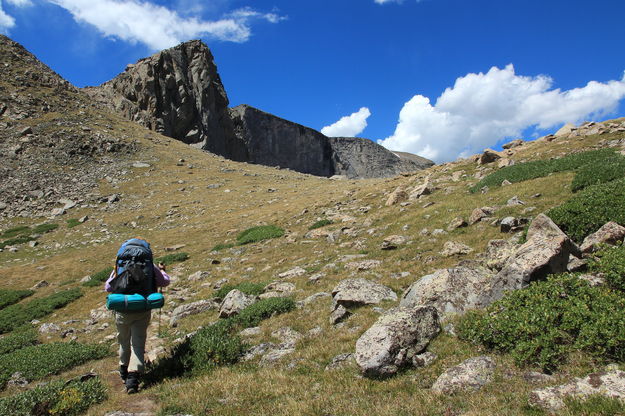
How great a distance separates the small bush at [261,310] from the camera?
9000 mm

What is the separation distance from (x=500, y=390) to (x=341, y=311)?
392 cm

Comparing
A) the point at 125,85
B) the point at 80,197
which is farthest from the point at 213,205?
the point at 125,85

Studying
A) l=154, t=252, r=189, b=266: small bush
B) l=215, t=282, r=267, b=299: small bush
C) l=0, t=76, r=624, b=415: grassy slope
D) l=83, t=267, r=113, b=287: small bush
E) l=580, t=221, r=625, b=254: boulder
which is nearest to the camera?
l=0, t=76, r=624, b=415: grassy slope

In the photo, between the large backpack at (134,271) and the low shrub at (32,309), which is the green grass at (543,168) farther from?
the low shrub at (32,309)

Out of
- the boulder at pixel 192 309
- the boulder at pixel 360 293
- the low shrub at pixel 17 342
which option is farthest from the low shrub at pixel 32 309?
the boulder at pixel 360 293

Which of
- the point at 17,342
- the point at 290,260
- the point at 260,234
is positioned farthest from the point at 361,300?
the point at 260,234

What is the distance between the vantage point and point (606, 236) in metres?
7.50

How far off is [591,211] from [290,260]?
10.7 metres

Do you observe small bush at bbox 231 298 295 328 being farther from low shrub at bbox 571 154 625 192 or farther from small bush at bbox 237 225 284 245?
small bush at bbox 237 225 284 245

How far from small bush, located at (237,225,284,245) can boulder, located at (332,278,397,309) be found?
12189mm

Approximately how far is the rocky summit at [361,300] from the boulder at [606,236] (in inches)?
1.5

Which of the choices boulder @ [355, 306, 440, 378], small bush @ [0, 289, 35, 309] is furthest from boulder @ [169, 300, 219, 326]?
small bush @ [0, 289, 35, 309]

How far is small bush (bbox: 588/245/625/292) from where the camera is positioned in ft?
18.9

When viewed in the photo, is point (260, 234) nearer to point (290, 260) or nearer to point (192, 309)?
point (290, 260)
